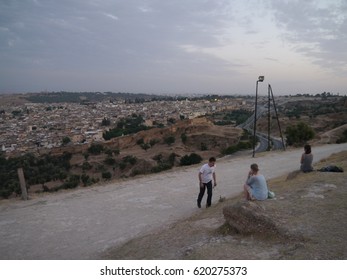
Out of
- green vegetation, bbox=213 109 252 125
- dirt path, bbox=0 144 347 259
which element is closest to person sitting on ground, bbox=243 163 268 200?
dirt path, bbox=0 144 347 259

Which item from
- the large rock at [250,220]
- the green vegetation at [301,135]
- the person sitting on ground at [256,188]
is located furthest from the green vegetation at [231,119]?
the large rock at [250,220]

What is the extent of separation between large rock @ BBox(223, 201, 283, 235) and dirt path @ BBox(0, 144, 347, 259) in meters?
2.18

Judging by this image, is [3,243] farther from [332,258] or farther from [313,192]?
[313,192]

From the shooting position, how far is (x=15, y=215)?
8758 mm

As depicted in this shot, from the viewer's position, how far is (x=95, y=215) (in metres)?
8.50

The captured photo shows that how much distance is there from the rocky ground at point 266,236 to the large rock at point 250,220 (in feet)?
0.05

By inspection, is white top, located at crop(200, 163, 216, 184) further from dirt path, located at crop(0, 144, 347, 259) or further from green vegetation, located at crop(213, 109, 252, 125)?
green vegetation, located at crop(213, 109, 252, 125)

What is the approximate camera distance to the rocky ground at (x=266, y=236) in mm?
4887

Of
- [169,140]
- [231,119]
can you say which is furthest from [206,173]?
[231,119]

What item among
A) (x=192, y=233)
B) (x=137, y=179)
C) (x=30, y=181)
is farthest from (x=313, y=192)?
(x=30, y=181)

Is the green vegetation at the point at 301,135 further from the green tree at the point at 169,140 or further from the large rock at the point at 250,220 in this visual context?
the large rock at the point at 250,220

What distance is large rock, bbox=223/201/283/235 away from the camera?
5.48 metres

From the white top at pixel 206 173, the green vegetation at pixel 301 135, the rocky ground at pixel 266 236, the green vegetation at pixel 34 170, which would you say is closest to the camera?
the rocky ground at pixel 266 236

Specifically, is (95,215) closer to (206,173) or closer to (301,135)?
(206,173)
